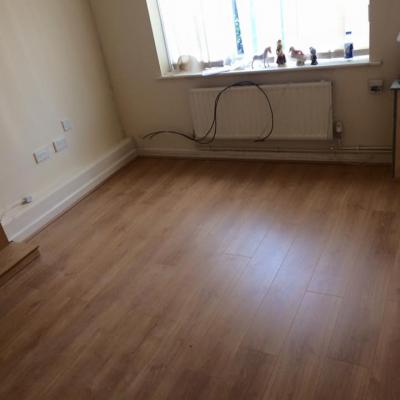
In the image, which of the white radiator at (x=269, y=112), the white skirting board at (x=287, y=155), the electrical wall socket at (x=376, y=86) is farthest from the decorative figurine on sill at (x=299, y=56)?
the white skirting board at (x=287, y=155)

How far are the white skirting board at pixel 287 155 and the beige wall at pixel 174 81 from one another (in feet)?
0.23

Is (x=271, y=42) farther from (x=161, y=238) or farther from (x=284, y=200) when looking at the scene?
(x=161, y=238)

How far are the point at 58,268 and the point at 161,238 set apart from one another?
0.67 meters

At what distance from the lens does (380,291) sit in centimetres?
201

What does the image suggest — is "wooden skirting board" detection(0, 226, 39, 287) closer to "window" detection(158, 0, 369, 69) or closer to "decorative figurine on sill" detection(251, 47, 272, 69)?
"window" detection(158, 0, 369, 69)

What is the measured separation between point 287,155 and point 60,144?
6.23ft

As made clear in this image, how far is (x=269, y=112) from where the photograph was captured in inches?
133

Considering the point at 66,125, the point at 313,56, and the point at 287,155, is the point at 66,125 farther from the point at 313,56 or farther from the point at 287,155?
the point at 313,56

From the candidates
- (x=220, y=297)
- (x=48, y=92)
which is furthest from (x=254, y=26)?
(x=220, y=297)

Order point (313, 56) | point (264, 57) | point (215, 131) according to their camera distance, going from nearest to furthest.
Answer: point (313, 56), point (264, 57), point (215, 131)

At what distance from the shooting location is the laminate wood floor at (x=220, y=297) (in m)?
1.72

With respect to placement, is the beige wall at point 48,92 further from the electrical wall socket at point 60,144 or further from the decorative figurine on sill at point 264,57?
the decorative figurine on sill at point 264,57

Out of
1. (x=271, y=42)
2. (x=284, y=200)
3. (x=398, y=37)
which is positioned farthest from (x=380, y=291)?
(x=271, y=42)

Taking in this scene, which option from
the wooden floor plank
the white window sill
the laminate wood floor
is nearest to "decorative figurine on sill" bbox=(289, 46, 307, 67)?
the white window sill
